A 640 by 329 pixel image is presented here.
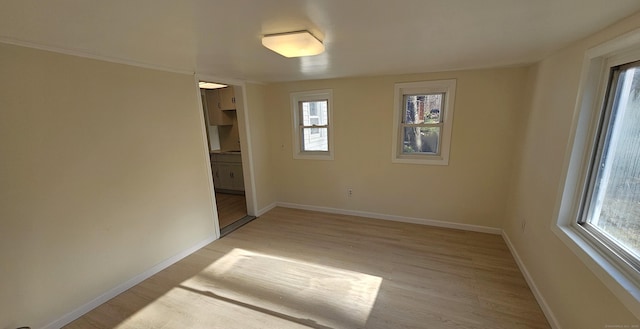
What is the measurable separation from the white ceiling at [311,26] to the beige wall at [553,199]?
0.22 metres

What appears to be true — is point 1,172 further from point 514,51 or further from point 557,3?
point 514,51

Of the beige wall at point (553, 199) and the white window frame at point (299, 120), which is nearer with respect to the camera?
the beige wall at point (553, 199)

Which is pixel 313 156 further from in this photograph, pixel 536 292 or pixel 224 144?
pixel 536 292

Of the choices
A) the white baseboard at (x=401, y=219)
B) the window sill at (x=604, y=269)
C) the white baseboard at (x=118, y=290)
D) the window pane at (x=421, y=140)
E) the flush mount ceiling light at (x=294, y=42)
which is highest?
the flush mount ceiling light at (x=294, y=42)

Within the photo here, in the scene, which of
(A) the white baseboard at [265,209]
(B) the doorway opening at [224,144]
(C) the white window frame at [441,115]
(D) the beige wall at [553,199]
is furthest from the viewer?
(B) the doorway opening at [224,144]

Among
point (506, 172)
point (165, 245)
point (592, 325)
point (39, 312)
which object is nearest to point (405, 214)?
point (506, 172)

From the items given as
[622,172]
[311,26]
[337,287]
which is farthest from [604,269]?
[311,26]

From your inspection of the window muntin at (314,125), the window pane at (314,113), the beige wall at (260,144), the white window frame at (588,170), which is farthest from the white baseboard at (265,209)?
the white window frame at (588,170)

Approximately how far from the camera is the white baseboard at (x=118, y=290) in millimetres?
1877

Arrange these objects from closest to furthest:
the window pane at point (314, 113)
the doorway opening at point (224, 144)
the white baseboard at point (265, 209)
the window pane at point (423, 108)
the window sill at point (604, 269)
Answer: the window sill at point (604, 269)
the window pane at point (423, 108)
the window pane at point (314, 113)
the white baseboard at point (265, 209)
the doorway opening at point (224, 144)

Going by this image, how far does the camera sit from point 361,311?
1.97m

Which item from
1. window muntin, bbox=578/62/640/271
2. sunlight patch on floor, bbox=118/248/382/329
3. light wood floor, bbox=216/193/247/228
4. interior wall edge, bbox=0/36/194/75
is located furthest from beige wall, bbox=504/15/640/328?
light wood floor, bbox=216/193/247/228

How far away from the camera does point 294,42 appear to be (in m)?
1.52

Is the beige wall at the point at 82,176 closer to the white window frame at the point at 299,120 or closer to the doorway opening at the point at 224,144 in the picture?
the white window frame at the point at 299,120
